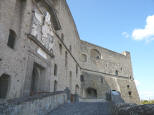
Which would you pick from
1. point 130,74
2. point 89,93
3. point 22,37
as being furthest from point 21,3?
point 130,74

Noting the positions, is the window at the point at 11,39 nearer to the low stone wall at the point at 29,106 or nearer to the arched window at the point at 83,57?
the low stone wall at the point at 29,106

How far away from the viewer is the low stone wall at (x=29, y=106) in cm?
374

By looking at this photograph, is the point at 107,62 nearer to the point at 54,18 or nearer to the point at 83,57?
the point at 83,57

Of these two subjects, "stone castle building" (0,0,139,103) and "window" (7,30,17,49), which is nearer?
"stone castle building" (0,0,139,103)

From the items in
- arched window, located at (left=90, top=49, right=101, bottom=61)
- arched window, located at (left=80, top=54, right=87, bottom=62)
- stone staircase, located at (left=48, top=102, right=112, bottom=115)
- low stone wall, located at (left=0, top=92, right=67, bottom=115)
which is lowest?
stone staircase, located at (left=48, top=102, right=112, bottom=115)

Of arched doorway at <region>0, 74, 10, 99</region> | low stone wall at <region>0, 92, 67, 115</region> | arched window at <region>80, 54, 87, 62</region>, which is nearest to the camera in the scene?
low stone wall at <region>0, 92, 67, 115</region>

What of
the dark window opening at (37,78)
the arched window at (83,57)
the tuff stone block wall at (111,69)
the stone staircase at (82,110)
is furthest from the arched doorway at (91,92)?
the stone staircase at (82,110)

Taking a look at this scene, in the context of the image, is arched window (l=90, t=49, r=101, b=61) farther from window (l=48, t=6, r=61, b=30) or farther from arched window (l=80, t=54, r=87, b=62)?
window (l=48, t=6, r=61, b=30)

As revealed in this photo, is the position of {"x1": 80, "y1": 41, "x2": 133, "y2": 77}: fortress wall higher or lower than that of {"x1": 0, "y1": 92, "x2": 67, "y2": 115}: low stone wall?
higher

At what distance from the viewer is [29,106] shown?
473 cm

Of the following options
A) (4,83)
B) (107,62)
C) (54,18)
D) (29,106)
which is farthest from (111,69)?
(29,106)

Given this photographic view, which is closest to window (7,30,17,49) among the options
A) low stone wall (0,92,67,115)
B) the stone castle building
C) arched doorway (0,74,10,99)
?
the stone castle building

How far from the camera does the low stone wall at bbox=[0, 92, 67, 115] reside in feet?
12.3

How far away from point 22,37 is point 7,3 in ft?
6.29
